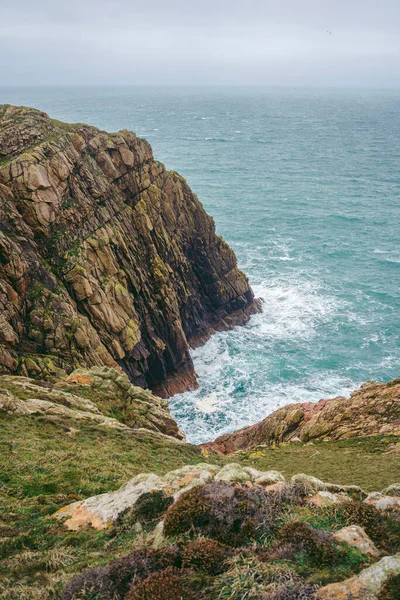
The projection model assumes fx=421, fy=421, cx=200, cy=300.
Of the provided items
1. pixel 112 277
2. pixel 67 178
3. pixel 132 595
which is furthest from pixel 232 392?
pixel 132 595

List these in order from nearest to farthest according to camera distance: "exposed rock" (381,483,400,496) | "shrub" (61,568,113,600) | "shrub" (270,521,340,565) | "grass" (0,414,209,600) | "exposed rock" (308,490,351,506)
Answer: "shrub" (61,568,113,600), "shrub" (270,521,340,565), "grass" (0,414,209,600), "exposed rock" (308,490,351,506), "exposed rock" (381,483,400,496)

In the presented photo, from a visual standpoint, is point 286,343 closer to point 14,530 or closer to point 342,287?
point 342,287

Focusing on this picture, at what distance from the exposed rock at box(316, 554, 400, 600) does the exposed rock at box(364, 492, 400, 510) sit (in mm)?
4354

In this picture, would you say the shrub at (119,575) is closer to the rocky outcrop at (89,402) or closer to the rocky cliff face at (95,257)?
the rocky outcrop at (89,402)

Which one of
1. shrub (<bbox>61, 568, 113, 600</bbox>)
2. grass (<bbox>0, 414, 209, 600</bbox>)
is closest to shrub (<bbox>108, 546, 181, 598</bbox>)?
shrub (<bbox>61, 568, 113, 600</bbox>)

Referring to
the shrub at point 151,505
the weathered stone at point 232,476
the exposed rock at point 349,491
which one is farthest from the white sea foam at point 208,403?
the shrub at point 151,505

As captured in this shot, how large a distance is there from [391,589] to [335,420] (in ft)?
80.5

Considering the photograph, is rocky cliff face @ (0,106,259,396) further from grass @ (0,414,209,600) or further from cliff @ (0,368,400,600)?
cliff @ (0,368,400,600)

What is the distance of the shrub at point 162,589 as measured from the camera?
8.92 metres

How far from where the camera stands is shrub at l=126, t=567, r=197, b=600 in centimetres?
892

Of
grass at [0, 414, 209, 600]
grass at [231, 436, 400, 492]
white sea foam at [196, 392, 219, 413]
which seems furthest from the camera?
white sea foam at [196, 392, 219, 413]

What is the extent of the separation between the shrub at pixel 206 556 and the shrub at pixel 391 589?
358 cm

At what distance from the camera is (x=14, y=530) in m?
13.5

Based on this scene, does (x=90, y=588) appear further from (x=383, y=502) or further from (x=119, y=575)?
(x=383, y=502)
